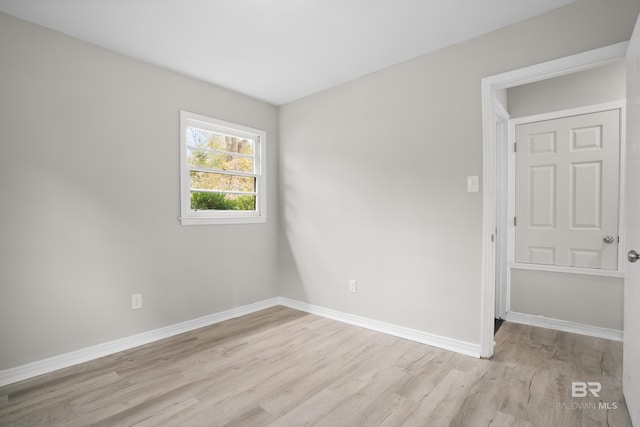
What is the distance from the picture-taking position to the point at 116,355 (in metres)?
2.51

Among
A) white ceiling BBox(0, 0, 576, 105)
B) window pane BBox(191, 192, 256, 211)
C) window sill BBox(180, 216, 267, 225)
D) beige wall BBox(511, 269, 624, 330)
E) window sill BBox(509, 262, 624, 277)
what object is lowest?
beige wall BBox(511, 269, 624, 330)

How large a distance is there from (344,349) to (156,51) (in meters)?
2.87

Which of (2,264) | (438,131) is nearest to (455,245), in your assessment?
(438,131)

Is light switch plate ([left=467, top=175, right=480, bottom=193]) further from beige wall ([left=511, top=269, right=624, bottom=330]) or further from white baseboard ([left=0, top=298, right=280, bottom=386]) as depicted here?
white baseboard ([left=0, top=298, right=280, bottom=386])

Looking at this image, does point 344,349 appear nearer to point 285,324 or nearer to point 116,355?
point 285,324

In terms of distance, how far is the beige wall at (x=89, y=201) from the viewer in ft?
7.07

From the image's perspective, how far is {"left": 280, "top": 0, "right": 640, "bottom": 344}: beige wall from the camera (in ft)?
7.51

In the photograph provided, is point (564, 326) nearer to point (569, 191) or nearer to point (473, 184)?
point (569, 191)

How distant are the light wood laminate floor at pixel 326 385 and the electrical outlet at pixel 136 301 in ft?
1.12

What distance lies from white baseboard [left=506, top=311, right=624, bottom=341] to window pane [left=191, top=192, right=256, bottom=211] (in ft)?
9.92

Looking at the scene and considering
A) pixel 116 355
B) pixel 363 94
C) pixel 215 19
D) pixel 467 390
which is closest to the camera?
pixel 467 390
